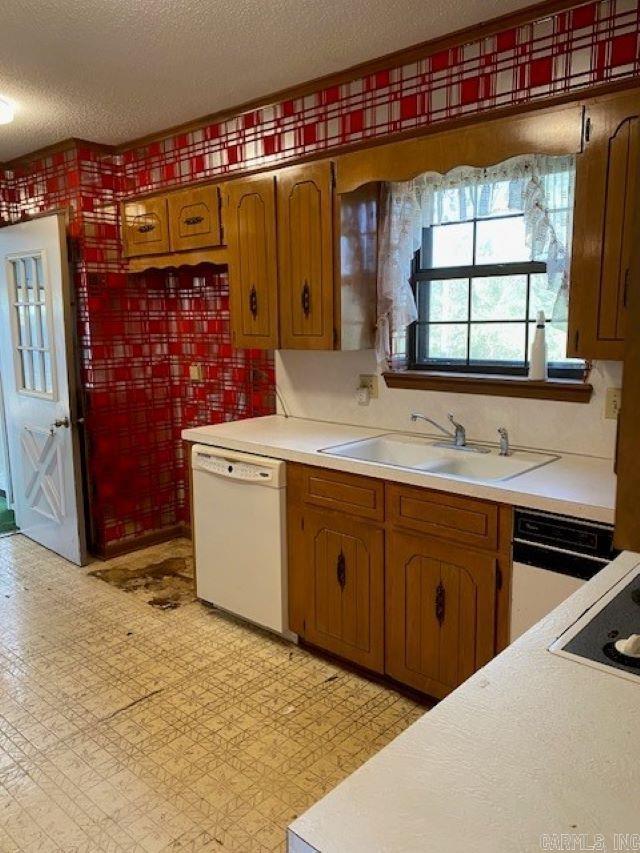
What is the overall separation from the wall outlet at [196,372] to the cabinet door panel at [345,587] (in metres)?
1.70

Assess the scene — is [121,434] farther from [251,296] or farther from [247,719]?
[247,719]

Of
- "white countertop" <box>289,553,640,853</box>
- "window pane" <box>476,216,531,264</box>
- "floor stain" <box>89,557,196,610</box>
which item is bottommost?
"floor stain" <box>89,557,196,610</box>

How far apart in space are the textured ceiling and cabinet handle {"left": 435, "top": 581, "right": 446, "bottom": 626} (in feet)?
6.73

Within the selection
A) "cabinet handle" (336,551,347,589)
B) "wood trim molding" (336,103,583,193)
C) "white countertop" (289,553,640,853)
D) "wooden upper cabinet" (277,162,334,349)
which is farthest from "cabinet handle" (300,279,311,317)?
"white countertop" (289,553,640,853)

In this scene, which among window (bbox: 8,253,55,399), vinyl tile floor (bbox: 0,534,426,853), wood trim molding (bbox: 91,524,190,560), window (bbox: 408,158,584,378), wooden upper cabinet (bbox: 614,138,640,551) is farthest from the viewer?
wood trim molding (bbox: 91,524,190,560)

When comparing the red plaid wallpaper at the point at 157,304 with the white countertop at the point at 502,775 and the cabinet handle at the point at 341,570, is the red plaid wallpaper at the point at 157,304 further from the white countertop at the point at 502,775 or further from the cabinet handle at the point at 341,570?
the white countertop at the point at 502,775

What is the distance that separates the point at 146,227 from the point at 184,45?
1256mm

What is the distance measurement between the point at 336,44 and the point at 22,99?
162cm

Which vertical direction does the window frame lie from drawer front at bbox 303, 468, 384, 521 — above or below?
above

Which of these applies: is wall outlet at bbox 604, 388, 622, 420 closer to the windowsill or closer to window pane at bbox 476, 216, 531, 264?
the windowsill

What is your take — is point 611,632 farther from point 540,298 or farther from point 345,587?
point 540,298

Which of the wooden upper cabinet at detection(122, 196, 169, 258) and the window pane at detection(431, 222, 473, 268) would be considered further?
the wooden upper cabinet at detection(122, 196, 169, 258)

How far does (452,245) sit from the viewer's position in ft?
9.59

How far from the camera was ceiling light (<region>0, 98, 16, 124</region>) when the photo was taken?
3.13m
